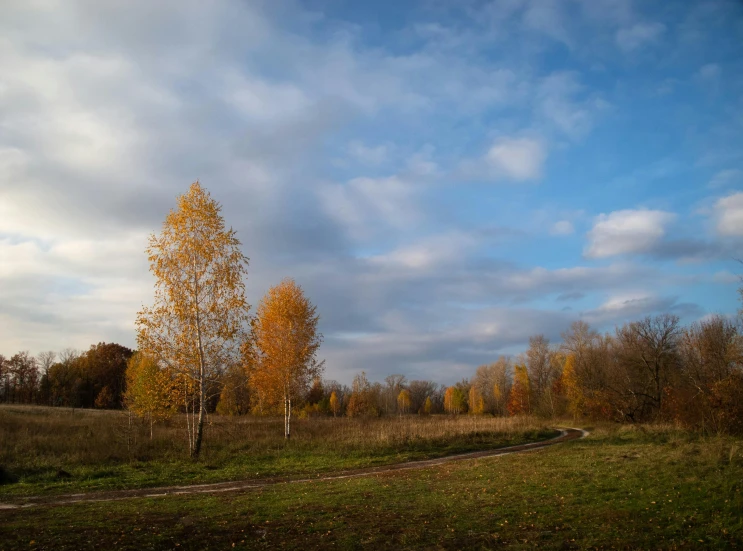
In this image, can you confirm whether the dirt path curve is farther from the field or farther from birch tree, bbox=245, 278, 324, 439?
birch tree, bbox=245, 278, 324, 439

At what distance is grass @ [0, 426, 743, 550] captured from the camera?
344 inches

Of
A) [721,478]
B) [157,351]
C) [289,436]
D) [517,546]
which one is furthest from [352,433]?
[517,546]

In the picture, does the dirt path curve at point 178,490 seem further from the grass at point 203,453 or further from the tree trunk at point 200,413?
the tree trunk at point 200,413

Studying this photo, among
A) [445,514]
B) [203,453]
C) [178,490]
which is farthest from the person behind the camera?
[203,453]

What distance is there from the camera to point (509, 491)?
13664 millimetres

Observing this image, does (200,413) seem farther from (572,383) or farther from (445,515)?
(572,383)

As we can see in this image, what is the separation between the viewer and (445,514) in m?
11.1

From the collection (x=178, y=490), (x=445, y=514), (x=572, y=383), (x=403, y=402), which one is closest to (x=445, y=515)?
(x=445, y=514)

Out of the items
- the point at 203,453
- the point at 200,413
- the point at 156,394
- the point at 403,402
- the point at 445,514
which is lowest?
the point at 403,402

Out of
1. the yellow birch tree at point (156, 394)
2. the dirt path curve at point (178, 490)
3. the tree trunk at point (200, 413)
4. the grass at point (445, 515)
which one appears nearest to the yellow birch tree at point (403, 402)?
the yellow birch tree at point (156, 394)

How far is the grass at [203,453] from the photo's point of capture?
18.0 metres

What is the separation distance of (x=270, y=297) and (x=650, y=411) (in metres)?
36.9

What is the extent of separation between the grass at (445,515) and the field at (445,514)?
0.09 ft

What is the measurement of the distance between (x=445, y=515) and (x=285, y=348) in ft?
70.0
